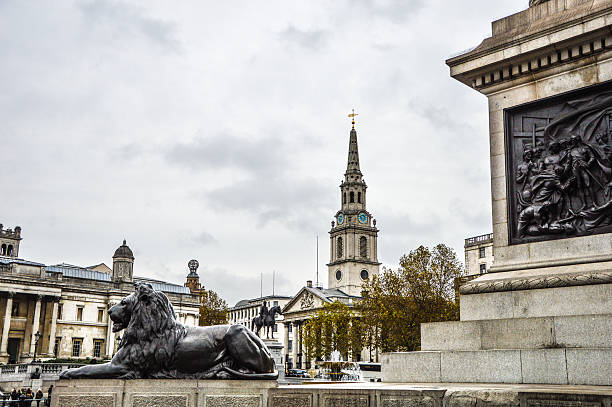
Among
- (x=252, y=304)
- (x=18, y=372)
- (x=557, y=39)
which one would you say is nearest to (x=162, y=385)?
(x=557, y=39)

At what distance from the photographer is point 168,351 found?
10.2 metres

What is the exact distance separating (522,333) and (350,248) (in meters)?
137

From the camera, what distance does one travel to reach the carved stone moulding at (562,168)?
1243 centimetres

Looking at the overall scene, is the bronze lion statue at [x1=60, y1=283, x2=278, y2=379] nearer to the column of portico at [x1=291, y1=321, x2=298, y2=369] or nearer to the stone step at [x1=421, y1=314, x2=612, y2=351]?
the stone step at [x1=421, y1=314, x2=612, y2=351]

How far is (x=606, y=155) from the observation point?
40.5 ft

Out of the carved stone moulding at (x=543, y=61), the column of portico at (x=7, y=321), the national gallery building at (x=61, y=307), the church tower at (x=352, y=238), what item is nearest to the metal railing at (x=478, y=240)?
the national gallery building at (x=61, y=307)

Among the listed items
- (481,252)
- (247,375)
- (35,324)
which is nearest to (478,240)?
(481,252)

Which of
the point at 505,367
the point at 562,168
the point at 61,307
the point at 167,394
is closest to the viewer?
the point at 167,394

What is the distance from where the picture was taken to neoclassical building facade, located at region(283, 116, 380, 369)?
14088cm

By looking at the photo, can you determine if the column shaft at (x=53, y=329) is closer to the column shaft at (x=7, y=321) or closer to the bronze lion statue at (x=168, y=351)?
the column shaft at (x=7, y=321)

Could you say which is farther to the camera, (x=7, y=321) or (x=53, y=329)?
(x=53, y=329)

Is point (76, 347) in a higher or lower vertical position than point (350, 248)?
lower

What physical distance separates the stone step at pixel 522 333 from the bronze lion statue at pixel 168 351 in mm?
3892

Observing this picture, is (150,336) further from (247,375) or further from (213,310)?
(213,310)
